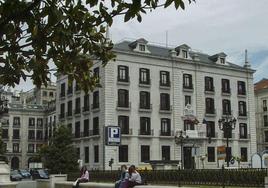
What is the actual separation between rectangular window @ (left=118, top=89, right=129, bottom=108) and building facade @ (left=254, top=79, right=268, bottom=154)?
38126 mm

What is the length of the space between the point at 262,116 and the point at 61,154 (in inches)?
1942

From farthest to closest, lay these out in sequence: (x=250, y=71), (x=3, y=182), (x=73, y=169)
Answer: (x=250, y=71), (x=73, y=169), (x=3, y=182)

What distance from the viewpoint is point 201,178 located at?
28266mm

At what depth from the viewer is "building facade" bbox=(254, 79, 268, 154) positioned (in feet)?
302

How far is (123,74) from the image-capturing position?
A: 206 feet

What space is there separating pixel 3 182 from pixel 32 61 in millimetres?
20348

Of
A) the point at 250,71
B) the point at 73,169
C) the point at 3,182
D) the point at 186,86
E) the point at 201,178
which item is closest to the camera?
the point at 3,182

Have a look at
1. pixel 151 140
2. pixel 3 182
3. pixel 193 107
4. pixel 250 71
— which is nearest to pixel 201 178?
pixel 3 182

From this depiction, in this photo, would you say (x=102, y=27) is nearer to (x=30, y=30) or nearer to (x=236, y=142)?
(x=30, y=30)

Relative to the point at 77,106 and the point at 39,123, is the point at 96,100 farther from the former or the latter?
the point at 39,123

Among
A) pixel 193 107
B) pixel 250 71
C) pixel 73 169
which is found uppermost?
pixel 250 71

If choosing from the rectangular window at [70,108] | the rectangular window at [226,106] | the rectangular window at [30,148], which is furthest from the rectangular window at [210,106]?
the rectangular window at [30,148]

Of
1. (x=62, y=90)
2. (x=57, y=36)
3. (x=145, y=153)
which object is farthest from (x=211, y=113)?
(x=57, y=36)

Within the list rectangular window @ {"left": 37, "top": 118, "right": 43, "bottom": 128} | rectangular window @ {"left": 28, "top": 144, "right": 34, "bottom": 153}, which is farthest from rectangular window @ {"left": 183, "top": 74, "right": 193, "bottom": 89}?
rectangular window @ {"left": 28, "top": 144, "right": 34, "bottom": 153}
